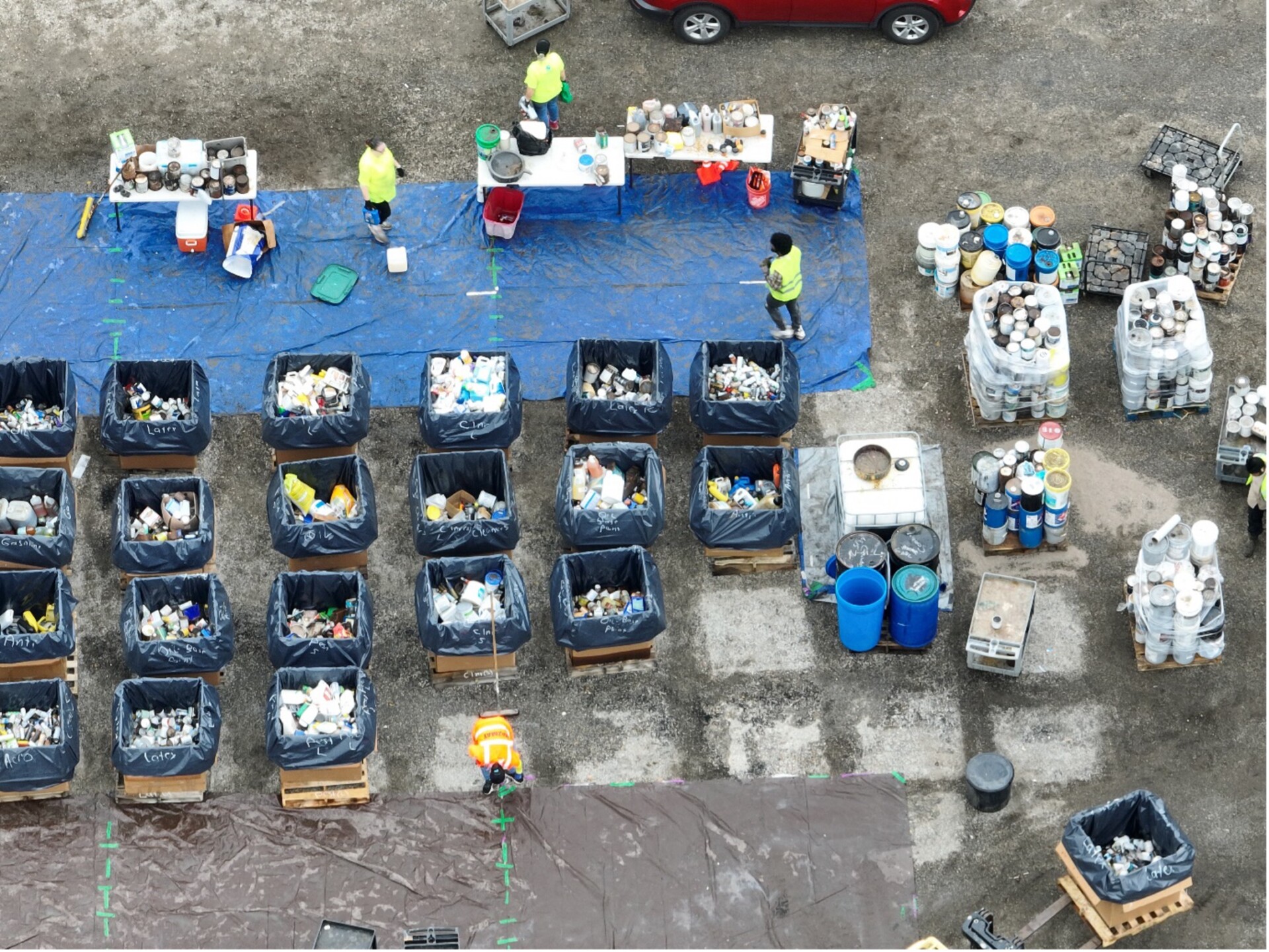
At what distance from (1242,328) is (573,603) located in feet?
30.9

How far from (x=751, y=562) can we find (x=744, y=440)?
161 centimetres

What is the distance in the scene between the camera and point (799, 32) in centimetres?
3064

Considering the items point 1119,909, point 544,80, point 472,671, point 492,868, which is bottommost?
point 1119,909

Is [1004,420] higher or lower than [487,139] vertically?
lower

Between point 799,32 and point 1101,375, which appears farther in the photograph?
point 799,32

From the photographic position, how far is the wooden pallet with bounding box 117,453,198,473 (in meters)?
26.6

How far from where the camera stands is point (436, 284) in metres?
28.4

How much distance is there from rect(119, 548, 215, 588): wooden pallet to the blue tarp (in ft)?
7.38

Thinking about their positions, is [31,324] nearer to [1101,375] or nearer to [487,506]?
[487,506]

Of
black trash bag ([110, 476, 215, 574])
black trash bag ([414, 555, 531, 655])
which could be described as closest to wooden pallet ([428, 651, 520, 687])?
black trash bag ([414, 555, 531, 655])

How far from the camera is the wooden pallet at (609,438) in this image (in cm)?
2661

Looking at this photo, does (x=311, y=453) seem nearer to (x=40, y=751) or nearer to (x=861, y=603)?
(x=40, y=751)

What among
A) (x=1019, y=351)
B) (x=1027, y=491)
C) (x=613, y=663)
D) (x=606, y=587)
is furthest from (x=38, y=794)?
(x=1019, y=351)

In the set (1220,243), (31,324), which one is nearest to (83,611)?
(31,324)
